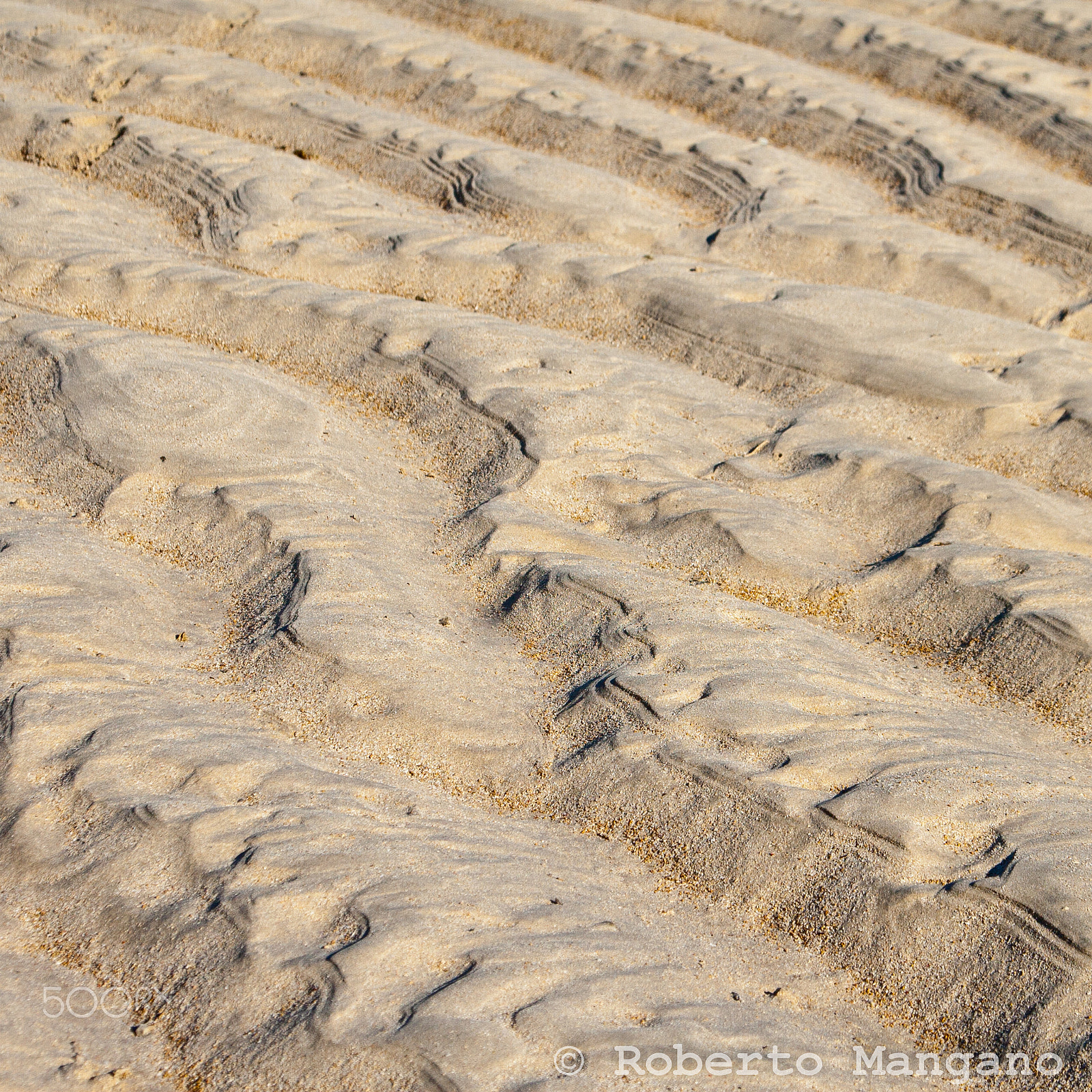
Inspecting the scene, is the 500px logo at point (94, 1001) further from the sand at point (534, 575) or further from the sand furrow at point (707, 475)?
the sand furrow at point (707, 475)

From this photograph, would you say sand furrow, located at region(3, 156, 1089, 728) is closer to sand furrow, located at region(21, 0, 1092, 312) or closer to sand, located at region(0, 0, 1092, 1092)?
sand, located at region(0, 0, 1092, 1092)

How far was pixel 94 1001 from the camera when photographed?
2594 mm

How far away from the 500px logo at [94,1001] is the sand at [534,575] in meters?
0.01

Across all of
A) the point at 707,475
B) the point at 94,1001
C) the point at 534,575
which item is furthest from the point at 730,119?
the point at 94,1001

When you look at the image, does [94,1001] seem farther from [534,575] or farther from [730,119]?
[730,119]

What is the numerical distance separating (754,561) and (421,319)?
221 centimetres

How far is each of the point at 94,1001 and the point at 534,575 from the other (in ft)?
6.65

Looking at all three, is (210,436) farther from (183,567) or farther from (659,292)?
(659,292)

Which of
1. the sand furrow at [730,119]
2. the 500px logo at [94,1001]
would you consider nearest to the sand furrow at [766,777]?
the 500px logo at [94,1001]

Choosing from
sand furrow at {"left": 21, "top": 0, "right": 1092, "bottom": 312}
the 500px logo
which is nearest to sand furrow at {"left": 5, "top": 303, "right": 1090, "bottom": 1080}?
the 500px logo

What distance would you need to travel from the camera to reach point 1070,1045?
99.6 inches

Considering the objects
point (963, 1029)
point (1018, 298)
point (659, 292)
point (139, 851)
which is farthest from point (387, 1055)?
point (1018, 298)

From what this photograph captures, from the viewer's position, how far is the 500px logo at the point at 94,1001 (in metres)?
2.56

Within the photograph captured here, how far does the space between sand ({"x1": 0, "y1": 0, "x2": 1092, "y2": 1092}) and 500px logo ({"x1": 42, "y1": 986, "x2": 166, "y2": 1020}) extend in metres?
0.01
